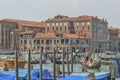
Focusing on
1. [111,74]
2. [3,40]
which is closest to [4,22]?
[3,40]

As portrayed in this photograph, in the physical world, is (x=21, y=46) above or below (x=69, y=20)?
below

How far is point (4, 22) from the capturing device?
211 ft

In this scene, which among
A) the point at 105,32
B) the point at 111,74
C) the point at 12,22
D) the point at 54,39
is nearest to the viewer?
the point at 111,74

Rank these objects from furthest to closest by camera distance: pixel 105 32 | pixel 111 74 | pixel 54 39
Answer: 1. pixel 105 32
2. pixel 54 39
3. pixel 111 74

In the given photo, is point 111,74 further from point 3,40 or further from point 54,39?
point 3,40

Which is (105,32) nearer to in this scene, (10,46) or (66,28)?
(66,28)

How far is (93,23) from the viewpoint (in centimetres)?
6531

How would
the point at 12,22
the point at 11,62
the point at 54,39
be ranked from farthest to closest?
the point at 12,22
the point at 54,39
the point at 11,62

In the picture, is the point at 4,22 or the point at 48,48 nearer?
the point at 48,48

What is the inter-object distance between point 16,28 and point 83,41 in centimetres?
1269

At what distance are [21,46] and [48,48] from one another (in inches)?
160

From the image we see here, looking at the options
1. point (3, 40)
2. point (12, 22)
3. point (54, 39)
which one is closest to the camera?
point (54, 39)

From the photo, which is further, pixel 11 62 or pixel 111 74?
pixel 11 62

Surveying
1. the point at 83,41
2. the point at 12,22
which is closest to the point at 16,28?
the point at 12,22
